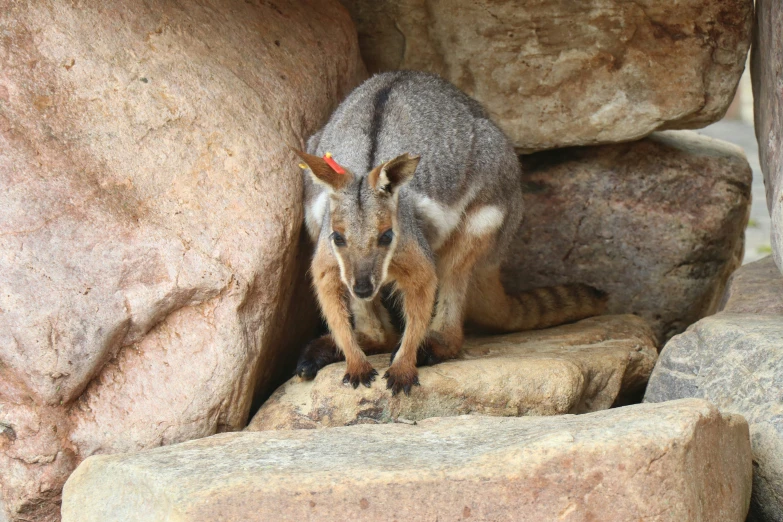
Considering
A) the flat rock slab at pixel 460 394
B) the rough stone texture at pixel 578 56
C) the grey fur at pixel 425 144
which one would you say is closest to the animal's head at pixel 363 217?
the grey fur at pixel 425 144

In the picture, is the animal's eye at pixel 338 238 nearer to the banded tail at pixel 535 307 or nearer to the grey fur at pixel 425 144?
the grey fur at pixel 425 144

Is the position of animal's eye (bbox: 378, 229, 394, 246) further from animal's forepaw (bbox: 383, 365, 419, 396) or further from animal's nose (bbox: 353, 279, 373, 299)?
animal's forepaw (bbox: 383, 365, 419, 396)

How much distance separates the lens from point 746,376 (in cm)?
437

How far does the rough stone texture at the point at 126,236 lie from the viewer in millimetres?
4418

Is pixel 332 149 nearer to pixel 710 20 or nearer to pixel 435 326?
pixel 435 326

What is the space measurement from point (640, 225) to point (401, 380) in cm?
247

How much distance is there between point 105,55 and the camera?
4.79 m

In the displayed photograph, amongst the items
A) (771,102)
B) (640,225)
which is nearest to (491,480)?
(771,102)

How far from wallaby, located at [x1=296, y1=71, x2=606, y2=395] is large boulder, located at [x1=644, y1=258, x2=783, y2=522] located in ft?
3.96

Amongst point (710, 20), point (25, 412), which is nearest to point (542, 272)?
point (710, 20)

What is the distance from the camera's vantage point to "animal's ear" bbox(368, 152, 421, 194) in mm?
4398

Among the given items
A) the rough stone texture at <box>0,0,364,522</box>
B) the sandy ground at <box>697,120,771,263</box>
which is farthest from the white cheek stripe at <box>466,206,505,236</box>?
the sandy ground at <box>697,120,771,263</box>

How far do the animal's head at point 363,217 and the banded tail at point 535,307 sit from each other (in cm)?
150

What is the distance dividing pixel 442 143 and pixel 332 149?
2.03 ft
